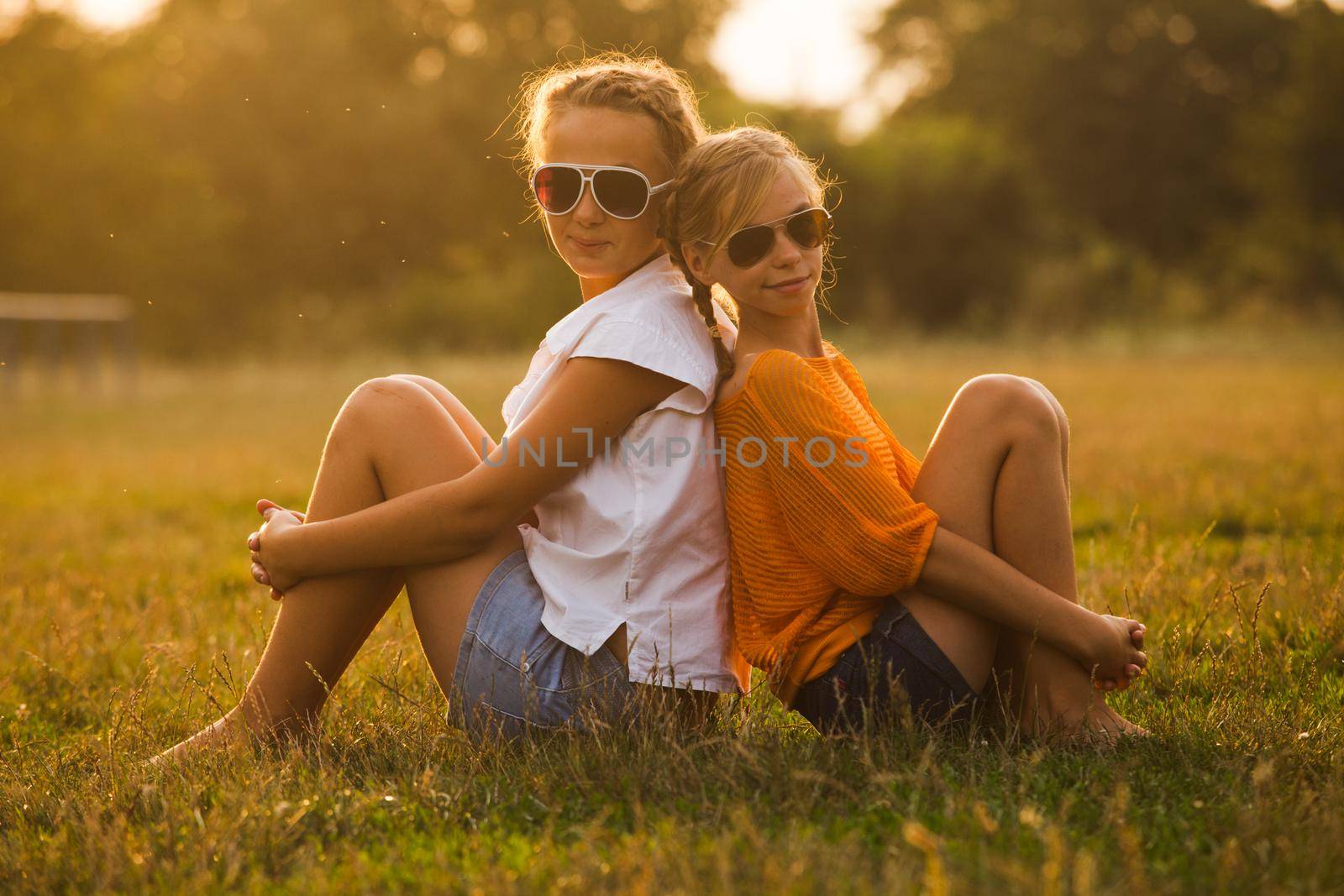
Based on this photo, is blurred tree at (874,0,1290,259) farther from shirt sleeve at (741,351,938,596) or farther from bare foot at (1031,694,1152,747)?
shirt sleeve at (741,351,938,596)

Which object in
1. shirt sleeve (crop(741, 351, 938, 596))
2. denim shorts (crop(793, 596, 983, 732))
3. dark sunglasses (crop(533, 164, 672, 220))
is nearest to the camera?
shirt sleeve (crop(741, 351, 938, 596))

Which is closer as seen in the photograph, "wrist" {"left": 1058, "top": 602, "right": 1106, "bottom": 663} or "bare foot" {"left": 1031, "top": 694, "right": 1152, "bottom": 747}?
"wrist" {"left": 1058, "top": 602, "right": 1106, "bottom": 663}

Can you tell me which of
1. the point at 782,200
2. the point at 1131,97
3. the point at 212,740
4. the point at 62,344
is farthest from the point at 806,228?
the point at 1131,97

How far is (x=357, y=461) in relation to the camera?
267 cm

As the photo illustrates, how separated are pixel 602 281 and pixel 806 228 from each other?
50cm

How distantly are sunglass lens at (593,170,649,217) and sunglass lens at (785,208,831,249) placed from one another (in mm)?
331

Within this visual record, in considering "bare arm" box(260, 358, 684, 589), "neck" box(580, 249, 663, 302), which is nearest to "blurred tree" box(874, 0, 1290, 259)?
"neck" box(580, 249, 663, 302)

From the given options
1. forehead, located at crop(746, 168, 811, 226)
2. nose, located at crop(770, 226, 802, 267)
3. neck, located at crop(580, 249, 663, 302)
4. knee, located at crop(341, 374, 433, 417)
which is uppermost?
forehead, located at crop(746, 168, 811, 226)

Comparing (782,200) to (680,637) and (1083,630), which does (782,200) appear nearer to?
(680,637)

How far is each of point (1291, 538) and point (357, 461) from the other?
3.79 metres

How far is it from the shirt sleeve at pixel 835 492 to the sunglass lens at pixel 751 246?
0.83 ft

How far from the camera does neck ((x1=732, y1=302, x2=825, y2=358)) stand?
8.63 ft

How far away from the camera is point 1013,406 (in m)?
2.46

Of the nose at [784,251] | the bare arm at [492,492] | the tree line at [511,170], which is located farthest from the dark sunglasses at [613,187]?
the tree line at [511,170]
